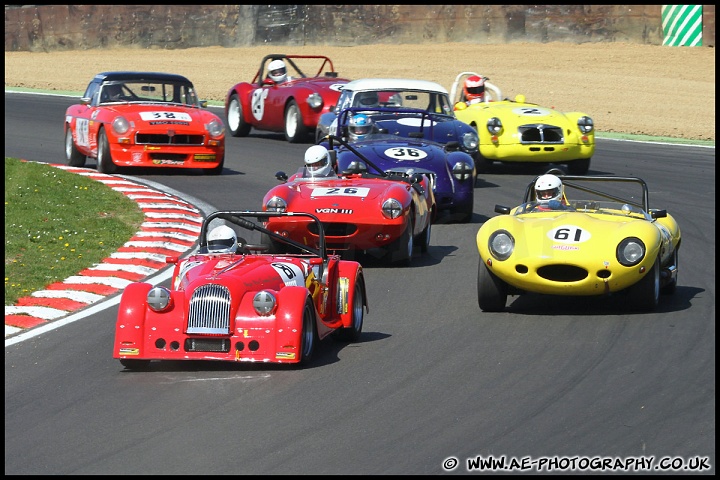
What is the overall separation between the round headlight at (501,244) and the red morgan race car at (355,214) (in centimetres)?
192

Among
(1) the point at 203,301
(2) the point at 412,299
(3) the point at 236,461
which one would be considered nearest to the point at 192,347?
(1) the point at 203,301

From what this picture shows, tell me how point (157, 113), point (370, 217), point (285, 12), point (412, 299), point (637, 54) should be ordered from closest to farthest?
point (412, 299)
point (370, 217)
point (157, 113)
point (637, 54)
point (285, 12)

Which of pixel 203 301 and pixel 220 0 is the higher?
A: pixel 220 0

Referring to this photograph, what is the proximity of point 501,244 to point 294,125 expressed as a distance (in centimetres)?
1158

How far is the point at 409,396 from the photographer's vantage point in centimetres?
708

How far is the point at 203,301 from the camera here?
7.74 meters

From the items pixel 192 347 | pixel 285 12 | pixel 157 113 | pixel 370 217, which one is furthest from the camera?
pixel 285 12

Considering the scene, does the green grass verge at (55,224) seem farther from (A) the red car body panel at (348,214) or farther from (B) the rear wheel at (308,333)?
(B) the rear wheel at (308,333)

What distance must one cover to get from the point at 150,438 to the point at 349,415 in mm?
1008

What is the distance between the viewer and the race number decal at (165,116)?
16312 millimetres

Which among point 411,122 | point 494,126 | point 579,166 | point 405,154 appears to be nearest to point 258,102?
point 494,126

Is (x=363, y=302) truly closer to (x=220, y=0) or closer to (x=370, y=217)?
(x=370, y=217)

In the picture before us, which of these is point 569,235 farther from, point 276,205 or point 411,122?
point 411,122

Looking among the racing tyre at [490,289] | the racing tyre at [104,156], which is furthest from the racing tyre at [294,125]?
the racing tyre at [490,289]
